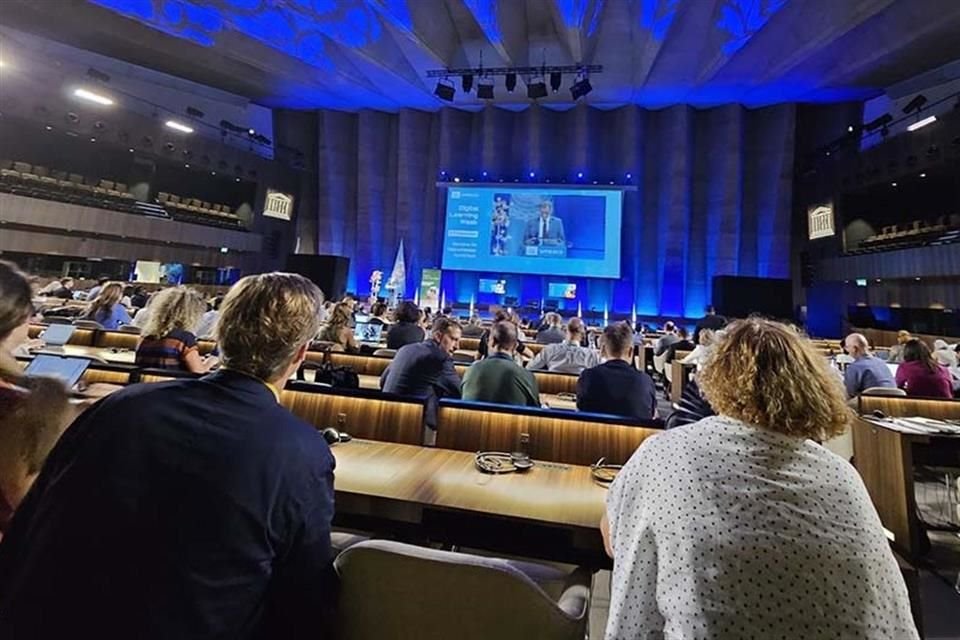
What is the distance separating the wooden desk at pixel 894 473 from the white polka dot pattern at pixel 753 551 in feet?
8.20

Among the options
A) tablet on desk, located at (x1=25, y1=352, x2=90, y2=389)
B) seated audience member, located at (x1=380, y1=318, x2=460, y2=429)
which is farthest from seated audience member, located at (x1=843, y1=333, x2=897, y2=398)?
tablet on desk, located at (x1=25, y1=352, x2=90, y2=389)

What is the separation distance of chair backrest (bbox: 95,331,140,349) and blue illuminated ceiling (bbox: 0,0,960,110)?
7465 mm

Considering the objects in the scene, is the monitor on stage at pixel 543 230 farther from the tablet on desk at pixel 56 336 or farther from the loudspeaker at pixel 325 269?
the tablet on desk at pixel 56 336

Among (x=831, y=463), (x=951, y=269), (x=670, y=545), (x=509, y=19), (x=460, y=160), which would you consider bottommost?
(x=670, y=545)

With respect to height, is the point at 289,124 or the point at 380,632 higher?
the point at 289,124

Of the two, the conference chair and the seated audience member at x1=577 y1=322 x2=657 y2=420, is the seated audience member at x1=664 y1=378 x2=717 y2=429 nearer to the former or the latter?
the seated audience member at x1=577 y1=322 x2=657 y2=420

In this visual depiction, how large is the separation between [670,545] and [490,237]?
1352 cm

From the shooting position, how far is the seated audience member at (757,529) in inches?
33.6

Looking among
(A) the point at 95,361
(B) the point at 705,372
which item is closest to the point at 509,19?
(A) the point at 95,361

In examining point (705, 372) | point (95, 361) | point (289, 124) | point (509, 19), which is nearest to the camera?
point (705, 372)

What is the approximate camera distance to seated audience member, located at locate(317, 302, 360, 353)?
199 inches

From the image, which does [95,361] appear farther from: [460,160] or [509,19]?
[460,160]

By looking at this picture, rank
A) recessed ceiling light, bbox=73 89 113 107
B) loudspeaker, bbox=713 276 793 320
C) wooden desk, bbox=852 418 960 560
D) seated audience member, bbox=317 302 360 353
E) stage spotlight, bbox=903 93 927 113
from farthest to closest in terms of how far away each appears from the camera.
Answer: loudspeaker, bbox=713 276 793 320 < recessed ceiling light, bbox=73 89 113 107 < stage spotlight, bbox=903 93 927 113 < seated audience member, bbox=317 302 360 353 < wooden desk, bbox=852 418 960 560

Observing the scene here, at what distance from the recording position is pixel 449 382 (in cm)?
318
